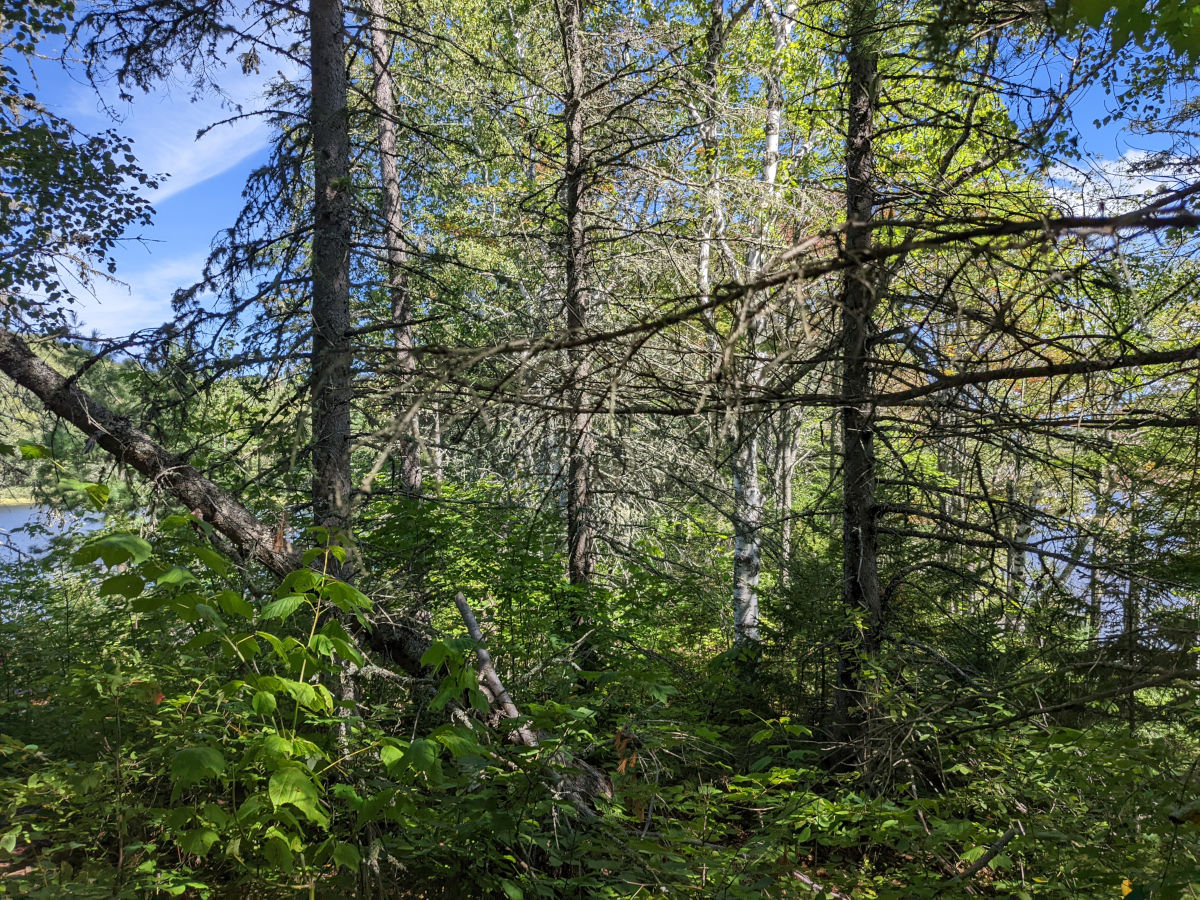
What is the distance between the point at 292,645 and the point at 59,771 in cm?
236

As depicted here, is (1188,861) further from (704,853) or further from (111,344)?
(111,344)

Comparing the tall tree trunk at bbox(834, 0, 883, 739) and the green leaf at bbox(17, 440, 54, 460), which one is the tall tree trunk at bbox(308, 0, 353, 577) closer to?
the green leaf at bbox(17, 440, 54, 460)

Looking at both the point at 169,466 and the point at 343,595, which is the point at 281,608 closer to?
the point at 343,595

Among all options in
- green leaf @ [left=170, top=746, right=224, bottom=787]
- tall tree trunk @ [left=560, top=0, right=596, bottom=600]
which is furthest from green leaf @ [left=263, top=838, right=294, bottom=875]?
tall tree trunk @ [left=560, top=0, right=596, bottom=600]

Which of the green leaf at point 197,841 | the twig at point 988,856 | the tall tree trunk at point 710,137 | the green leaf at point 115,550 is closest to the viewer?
the green leaf at point 115,550

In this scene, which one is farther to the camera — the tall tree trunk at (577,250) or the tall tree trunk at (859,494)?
the tall tree trunk at (577,250)

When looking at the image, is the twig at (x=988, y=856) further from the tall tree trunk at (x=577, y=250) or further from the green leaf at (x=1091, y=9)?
the tall tree trunk at (x=577, y=250)

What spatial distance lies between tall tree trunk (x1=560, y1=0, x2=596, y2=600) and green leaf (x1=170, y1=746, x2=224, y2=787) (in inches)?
189

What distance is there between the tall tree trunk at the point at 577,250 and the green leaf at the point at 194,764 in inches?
189

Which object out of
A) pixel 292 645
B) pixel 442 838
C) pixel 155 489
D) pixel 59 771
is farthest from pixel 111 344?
pixel 442 838

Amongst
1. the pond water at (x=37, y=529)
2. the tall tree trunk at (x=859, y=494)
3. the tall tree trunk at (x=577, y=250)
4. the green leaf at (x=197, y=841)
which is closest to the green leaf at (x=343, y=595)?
the green leaf at (x=197, y=841)

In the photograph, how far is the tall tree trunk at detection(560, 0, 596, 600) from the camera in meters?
6.92

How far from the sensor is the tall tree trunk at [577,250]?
6922 millimetres

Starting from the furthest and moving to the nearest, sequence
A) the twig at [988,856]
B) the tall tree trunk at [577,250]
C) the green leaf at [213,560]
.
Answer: the tall tree trunk at [577,250] → the twig at [988,856] → the green leaf at [213,560]
